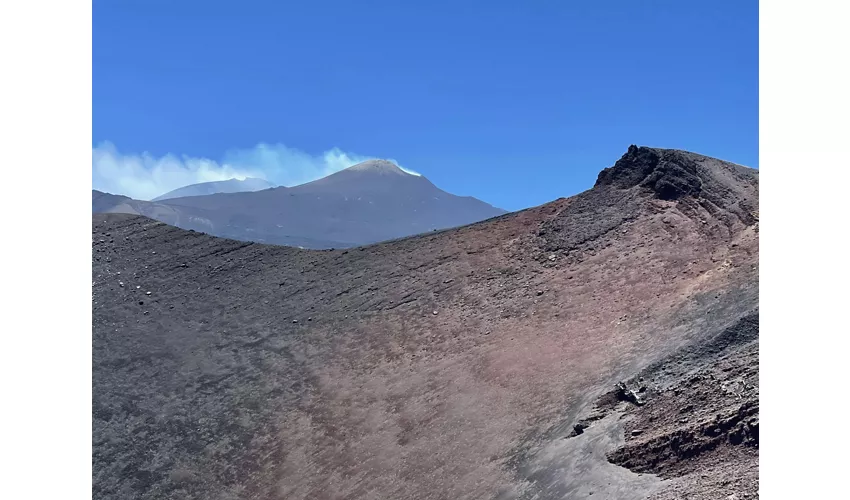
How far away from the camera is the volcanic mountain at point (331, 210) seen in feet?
367

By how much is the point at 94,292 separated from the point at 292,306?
709cm

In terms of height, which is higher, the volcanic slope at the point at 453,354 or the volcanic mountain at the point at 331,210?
the volcanic mountain at the point at 331,210

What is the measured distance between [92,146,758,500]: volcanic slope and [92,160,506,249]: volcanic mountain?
77841mm

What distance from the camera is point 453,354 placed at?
→ 18453mm

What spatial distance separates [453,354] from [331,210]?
4605 inches

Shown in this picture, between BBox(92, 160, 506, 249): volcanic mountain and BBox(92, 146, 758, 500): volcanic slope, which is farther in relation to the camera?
BBox(92, 160, 506, 249): volcanic mountain

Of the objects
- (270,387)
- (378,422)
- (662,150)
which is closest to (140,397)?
(270,387)

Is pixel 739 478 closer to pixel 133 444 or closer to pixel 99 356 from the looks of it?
pixel 133 444

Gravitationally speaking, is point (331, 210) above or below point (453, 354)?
above

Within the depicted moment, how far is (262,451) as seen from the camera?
17109mm

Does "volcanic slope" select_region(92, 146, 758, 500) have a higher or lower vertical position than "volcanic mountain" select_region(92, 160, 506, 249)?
lower

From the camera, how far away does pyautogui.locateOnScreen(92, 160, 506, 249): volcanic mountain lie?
11181 cm

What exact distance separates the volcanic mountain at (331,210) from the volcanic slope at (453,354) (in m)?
77.8

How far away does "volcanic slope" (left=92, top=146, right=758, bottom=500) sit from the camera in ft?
41.9
